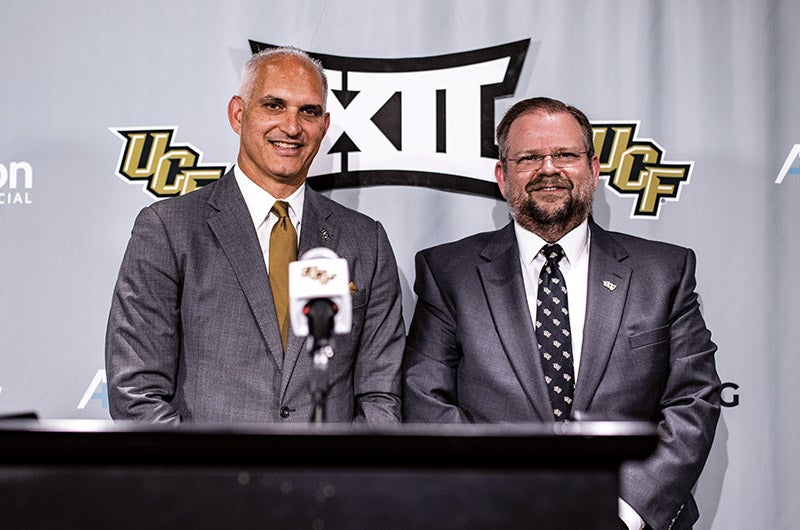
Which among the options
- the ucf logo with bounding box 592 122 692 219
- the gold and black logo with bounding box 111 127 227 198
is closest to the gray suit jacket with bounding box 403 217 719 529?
the ucf logo with bounding box 592 122 692 219

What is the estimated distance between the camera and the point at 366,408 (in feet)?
8.64

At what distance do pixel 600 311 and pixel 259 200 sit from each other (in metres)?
1.11

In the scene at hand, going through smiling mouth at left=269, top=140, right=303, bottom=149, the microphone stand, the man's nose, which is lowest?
the microphone stand

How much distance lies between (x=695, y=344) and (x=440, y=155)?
44.0 inches

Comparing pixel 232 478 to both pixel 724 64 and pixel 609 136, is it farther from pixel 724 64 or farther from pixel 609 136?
pixel 724 64

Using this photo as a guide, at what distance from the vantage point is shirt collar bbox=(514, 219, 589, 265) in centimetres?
290

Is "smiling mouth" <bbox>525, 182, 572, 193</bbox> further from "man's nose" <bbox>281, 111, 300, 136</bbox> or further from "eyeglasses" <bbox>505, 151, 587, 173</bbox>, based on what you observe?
"man's nose" <bbox>281, 111, 300, 136</bbox>

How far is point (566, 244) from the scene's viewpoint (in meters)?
2.90

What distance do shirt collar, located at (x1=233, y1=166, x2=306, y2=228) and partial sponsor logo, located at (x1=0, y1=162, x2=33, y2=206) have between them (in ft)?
3.16

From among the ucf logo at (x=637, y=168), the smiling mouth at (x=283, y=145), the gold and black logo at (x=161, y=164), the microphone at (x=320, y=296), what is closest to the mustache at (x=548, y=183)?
the ucf logo at (x=637, y=168)

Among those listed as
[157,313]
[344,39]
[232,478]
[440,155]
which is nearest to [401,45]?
[344,39]

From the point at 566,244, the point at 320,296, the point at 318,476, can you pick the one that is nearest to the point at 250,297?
the point at 566,244

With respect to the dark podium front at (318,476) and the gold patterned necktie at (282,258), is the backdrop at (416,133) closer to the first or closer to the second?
the gold patterned necktie at (282,258)

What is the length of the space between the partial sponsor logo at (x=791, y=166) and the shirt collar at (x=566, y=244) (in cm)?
84
